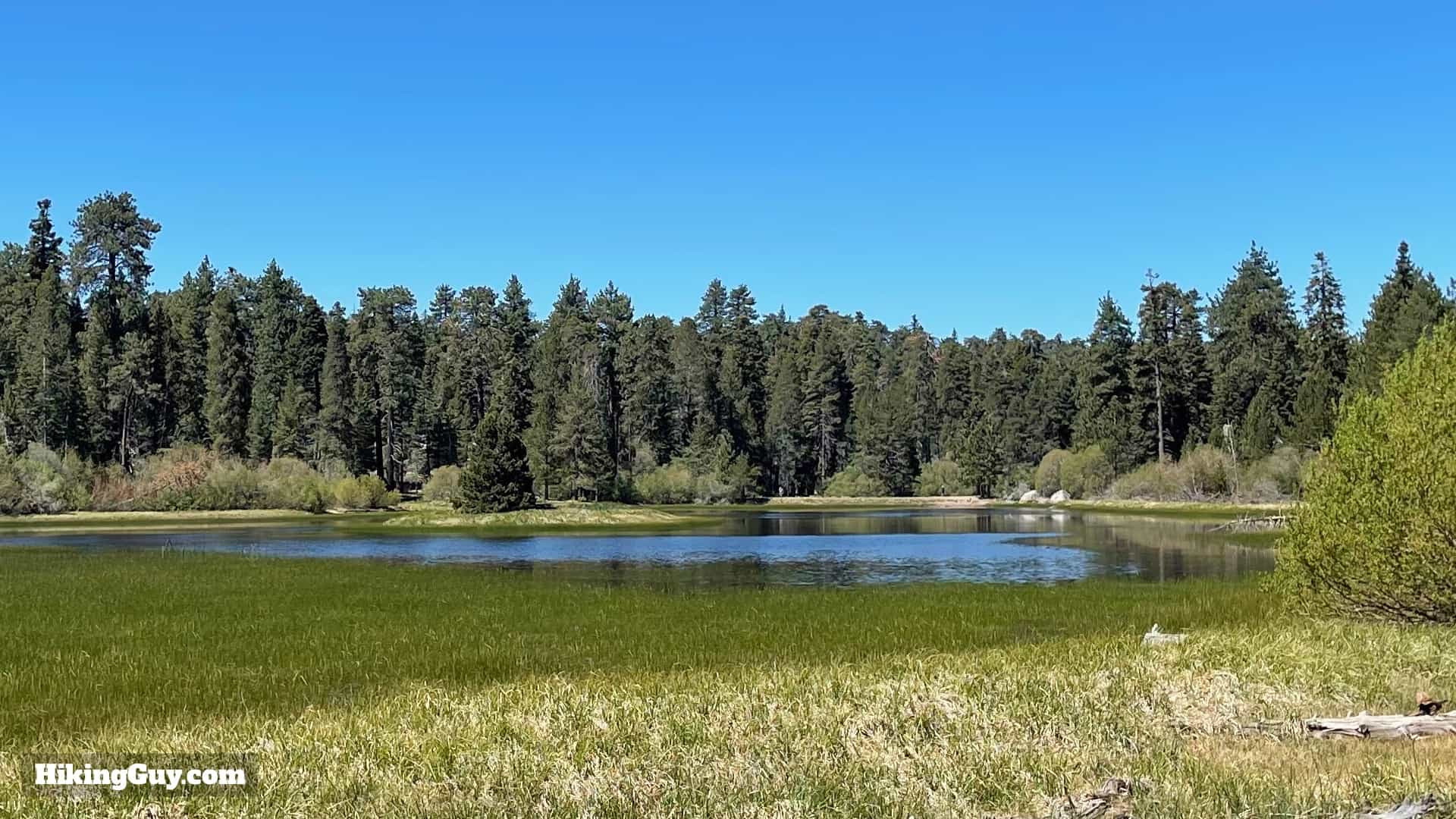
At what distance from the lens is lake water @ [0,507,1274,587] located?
1628 inches

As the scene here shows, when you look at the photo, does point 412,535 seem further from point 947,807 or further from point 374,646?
point 947,807

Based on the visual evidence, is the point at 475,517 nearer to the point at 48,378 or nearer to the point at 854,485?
the point at 48,378

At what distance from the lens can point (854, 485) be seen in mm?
156125

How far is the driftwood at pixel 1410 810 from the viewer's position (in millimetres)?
8664

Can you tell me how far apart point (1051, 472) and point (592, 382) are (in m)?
63.0

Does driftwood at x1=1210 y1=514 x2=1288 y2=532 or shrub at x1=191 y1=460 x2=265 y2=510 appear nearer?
driftwood at x1=1210 y1=514 x2=1288 y2=532

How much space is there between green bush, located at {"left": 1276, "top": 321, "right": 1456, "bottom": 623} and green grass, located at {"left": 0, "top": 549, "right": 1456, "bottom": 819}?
0.78 meters

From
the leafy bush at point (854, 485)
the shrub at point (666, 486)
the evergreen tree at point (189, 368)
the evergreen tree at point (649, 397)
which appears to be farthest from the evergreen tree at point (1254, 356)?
the evergreen tree at point (189, 368)

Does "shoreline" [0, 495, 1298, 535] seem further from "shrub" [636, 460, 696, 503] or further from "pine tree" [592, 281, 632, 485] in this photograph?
"pine tree" [592, 281, 632, 485]

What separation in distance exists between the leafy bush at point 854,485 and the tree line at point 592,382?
0.95 metres

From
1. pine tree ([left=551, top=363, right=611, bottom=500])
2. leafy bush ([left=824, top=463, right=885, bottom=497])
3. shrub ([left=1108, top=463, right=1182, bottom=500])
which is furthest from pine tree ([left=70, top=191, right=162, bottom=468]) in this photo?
shrub ([left=1108, top=463, right=1182, bottom=500])

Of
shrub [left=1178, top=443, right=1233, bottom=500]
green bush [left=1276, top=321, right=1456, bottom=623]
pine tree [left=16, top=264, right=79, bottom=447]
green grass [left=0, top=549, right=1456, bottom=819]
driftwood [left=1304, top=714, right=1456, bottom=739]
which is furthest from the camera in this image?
pine tree [left=16, top=264, right=79, bottom=447]

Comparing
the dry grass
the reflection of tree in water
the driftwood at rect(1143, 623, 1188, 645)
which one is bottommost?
the reflection of tree in water

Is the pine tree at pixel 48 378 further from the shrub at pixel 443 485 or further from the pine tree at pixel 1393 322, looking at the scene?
the pine tree at pixel 1393 322
